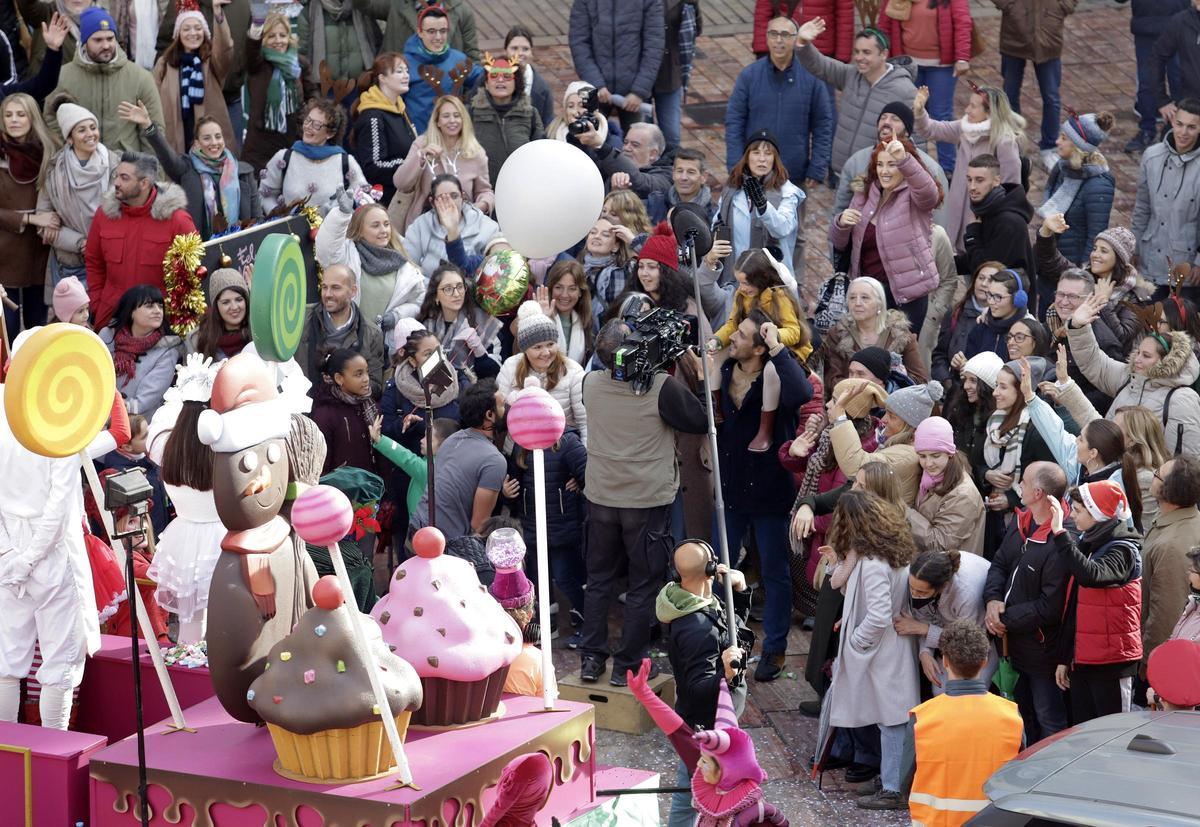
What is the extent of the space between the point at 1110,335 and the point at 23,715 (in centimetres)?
630

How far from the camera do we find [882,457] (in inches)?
342

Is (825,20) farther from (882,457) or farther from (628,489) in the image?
(628,489)

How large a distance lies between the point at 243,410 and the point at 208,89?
6.83m

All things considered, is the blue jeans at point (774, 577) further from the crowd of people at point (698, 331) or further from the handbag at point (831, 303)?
the handbag at point (831, 303)

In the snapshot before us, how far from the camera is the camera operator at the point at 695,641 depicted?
6.98m

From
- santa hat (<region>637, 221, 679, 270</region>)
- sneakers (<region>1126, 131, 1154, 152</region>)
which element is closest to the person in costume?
santa hat (<region>637, 221, 679, 270</region>)

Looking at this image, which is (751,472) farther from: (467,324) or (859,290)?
(467,324)

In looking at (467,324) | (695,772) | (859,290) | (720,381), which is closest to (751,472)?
(720,381)

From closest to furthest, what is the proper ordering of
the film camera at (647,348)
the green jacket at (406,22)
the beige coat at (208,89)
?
the film camera at (647,348)
the beige coat at (208,89)
the green jacket at (406,22)

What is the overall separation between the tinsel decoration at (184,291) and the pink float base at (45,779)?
164 inches

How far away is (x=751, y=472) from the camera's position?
9.30 m

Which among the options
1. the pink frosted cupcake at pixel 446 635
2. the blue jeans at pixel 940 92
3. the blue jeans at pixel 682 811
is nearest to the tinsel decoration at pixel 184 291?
the pink frosted cupcake at pixel 446 635

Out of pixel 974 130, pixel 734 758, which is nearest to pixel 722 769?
pixel 734 758

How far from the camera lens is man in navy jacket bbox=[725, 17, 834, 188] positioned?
12.3 meters
